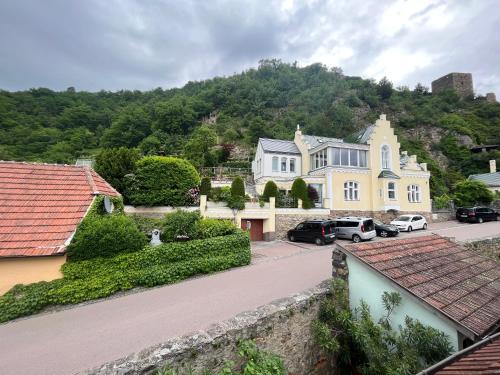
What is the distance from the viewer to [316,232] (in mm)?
16406

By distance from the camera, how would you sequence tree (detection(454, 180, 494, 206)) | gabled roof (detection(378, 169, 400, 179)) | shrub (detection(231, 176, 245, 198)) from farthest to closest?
tree (detection(454, 180, 494, 206)) → gabled roof (detection(378, 169, 400, 179)) → shrub (detection(231, 176, 245, 198))

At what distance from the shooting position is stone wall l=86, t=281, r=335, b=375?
362 centimetres

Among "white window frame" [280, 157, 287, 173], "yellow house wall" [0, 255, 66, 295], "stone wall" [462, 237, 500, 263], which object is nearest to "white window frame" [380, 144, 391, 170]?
"white window frame" [280, 157, 287, 173]

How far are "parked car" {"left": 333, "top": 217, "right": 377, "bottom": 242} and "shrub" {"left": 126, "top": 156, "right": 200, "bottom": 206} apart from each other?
38.4 feet

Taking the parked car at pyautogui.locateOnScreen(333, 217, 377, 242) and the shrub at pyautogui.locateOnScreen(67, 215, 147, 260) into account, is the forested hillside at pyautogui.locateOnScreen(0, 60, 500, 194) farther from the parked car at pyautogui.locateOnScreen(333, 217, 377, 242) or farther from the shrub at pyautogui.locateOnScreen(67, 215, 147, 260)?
the shrub at pyautogui.locateOnScreen(67, 215, 147, 260)

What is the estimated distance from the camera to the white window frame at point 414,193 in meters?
25.0

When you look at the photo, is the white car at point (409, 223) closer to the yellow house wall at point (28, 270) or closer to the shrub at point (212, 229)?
the shrub at point (212, 229)

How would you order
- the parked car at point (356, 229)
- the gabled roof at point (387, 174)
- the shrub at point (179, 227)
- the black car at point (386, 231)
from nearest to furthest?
the shrub at point (179, 227), the parked car at point (356, 229), the black car at point (386, 231), the gabled roof at point (387, 174)

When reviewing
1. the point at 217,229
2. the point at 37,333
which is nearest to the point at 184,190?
the point at 217,229

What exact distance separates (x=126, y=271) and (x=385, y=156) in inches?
1034

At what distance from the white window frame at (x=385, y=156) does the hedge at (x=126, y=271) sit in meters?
20.4

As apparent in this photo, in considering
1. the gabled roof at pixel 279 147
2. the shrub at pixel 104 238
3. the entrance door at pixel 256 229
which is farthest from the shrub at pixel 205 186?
the gabled roof at pixel 279 147

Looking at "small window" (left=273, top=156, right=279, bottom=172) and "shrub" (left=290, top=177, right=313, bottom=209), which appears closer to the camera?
"shrub" (left=290, top=177, right=313, bottom=209)

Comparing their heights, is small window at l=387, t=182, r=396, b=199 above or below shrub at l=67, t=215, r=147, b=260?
above
